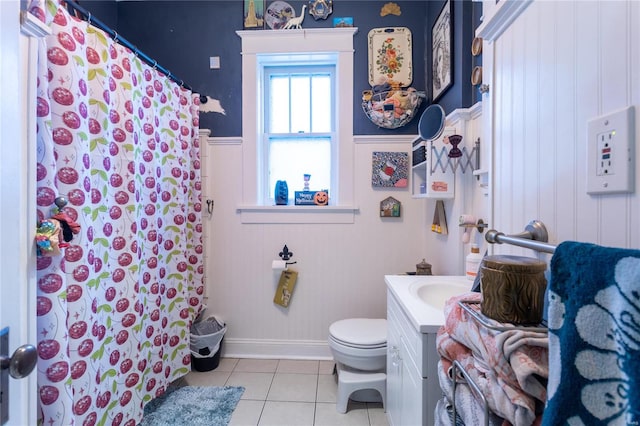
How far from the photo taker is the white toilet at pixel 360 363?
1676mm

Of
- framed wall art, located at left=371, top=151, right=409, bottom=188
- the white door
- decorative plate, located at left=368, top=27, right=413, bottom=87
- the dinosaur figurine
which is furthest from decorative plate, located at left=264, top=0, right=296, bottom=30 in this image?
the white door

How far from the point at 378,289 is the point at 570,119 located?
1884 mm

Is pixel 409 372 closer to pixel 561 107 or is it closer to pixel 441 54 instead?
pixel 561 107

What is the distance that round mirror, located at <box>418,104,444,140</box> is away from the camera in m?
1.78

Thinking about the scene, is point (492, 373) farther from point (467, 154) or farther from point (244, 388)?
point (244, 388)

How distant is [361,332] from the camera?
70.0 inches

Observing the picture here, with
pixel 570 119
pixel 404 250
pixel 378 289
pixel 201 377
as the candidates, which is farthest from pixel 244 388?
pixel 570 119

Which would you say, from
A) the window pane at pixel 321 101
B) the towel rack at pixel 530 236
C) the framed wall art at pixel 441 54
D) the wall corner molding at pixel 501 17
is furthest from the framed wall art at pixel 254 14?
the towel rack at pixel 530 236

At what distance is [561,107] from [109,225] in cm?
165

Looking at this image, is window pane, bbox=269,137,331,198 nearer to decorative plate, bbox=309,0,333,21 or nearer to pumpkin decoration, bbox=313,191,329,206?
pumpkin decoration, bbox=313,191,329,206

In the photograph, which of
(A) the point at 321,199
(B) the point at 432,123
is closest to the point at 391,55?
(B) the point at 432,123

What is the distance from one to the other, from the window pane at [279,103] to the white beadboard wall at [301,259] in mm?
346

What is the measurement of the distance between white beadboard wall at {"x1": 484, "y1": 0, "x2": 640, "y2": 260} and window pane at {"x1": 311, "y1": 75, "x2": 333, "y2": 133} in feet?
5.52

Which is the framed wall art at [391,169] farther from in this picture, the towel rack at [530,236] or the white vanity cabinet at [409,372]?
the towel rack at [530,236]
